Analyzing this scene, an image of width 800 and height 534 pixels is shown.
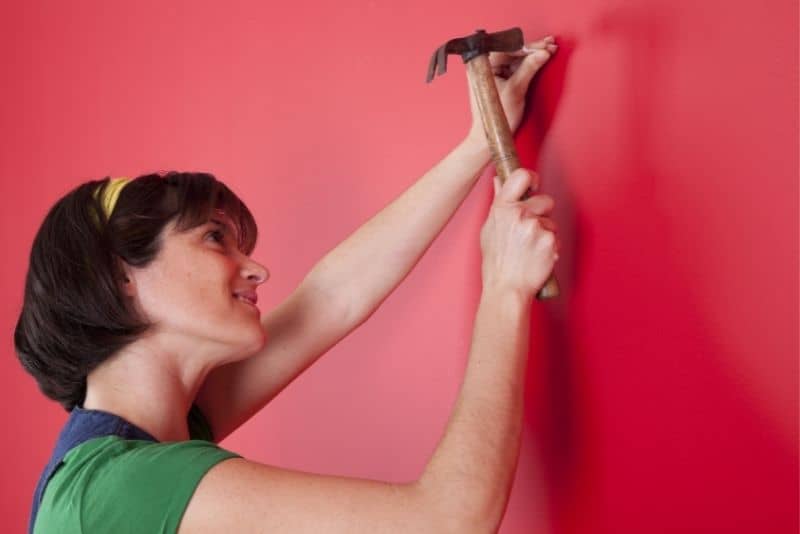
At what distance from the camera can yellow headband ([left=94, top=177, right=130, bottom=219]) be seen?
1162mm

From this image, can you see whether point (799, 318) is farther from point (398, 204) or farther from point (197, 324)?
point (197, 324)

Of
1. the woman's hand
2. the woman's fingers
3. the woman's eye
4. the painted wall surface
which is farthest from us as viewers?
the woman's eye

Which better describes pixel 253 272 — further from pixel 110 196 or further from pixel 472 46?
pixel 472 46

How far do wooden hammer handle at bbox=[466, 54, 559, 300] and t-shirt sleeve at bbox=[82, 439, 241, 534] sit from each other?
0.46 m

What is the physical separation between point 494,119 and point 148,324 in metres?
0.54

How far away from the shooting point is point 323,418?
1.49 m

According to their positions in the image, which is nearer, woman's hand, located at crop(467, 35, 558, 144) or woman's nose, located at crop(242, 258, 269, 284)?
woman's hand, located at crop(467, 35, 558, 144)

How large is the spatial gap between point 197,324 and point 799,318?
2.38 feet

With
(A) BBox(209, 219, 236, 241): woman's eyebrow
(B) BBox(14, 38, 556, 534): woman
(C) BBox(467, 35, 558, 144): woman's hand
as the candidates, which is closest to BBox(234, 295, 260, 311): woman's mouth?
(B) BBox(14, 38, 556, 534): woman

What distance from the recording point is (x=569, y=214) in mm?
1099

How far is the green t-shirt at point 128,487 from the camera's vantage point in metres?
0.91

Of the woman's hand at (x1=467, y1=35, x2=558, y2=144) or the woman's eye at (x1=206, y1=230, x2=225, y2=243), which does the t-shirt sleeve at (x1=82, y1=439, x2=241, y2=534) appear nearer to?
the woman's eye at (x1=206, y1=230, x2=225, y2=243)

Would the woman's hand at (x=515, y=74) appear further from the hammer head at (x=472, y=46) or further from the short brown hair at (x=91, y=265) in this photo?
the short brown hair at (x=91, y=265)

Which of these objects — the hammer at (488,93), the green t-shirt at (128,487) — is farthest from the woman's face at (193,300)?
the hammer at (488,93)
